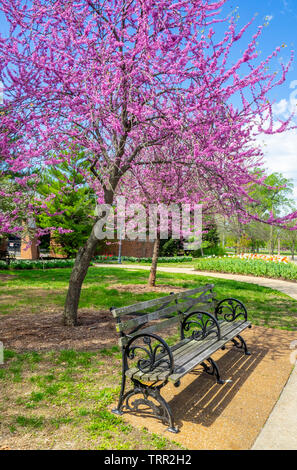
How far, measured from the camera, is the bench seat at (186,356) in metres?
3.12

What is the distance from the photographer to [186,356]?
12.1 feet

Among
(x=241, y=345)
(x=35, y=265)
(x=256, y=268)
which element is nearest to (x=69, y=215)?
(x=35, y=265)

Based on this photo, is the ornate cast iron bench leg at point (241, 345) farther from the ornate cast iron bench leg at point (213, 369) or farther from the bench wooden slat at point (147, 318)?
the ornate cast iron bench leg at point (213, 369)

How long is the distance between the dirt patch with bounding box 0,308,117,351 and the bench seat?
5.75 feet

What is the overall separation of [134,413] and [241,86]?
4.96 m

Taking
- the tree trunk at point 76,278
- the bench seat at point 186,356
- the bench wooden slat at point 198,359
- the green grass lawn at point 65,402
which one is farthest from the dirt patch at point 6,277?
the bench wooden slat at point 198,359

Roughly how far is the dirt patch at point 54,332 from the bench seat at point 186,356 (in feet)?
5.75

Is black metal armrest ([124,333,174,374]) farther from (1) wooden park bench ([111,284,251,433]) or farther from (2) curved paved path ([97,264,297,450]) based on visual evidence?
(2) curved paved path ([97,264,297,450])

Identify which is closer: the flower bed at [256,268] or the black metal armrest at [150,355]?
the black metal armrest at [150,355]

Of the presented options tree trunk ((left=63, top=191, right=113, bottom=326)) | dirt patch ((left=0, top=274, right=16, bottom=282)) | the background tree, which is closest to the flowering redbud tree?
tree trunk ((left=63, top=191, right=113, bottom=326))

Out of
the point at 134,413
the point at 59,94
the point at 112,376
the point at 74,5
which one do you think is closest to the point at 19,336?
the point at 112,376

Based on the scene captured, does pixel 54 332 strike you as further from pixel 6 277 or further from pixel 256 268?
pixel 256 268

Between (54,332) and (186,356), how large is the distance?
3.14 m

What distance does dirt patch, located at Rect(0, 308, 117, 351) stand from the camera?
17.2 feet
